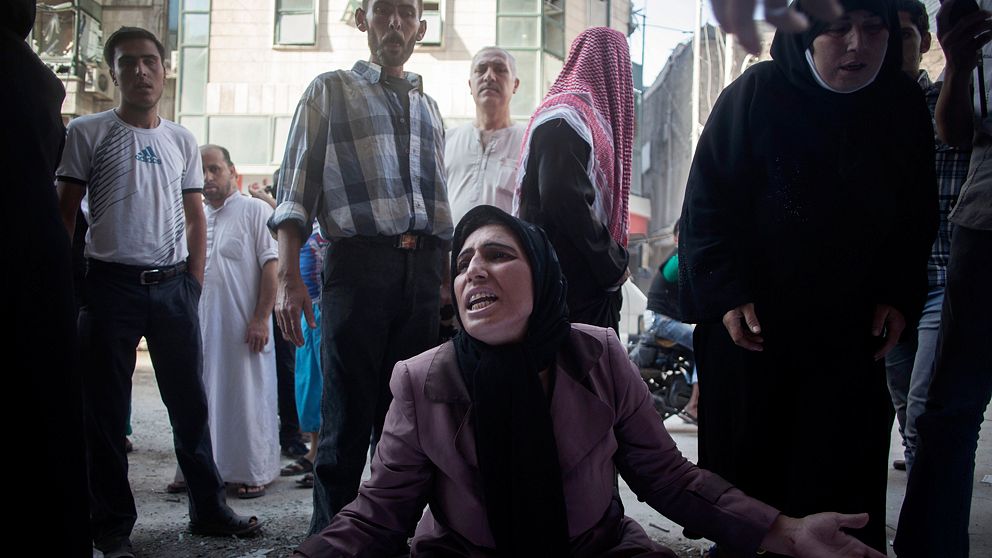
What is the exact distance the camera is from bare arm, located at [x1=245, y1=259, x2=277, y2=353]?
13.2 feet

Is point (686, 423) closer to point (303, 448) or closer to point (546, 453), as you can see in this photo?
point (303, 448)

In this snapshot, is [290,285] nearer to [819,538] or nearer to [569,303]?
[569,303]

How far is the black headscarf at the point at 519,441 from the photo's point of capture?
180 cm

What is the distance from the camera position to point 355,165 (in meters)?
2.69

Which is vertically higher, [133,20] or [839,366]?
[133,20]

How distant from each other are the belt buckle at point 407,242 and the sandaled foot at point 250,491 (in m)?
1.84

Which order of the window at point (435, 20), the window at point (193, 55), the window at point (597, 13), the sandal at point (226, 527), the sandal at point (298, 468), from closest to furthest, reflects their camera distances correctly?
the sandal at point (226, 527) < the sandal at point (298, 468) < the window at point (597, 13) < the window at point (193, 55) < the window at point (435, 20)

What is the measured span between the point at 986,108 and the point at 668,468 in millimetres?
1364

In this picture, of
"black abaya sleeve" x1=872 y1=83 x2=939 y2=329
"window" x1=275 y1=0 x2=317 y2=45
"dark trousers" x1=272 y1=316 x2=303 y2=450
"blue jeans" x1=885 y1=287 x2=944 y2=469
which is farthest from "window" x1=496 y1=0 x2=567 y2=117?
"black abaya sleeve" x1=872 y1=83 x2=939 y2=329

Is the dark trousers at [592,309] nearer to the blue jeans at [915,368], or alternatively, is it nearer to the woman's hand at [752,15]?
the blue jeans at [915,368]

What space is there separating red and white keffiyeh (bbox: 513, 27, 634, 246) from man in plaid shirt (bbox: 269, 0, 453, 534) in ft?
1.46

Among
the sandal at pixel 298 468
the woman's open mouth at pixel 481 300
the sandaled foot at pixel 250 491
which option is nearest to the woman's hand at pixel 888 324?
the woman's open mouth at pixel 481 300

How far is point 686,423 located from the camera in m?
6.23

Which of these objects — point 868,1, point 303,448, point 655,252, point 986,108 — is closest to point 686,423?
point 303,448
